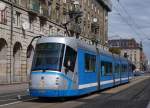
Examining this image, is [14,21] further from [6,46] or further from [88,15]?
[88,15]

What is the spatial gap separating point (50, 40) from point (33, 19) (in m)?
30.7

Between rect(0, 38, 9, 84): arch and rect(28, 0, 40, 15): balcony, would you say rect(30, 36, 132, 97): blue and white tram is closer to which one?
rect(0, 38, 9, 84): arch

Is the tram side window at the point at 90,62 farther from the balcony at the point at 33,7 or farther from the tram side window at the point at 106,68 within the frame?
the balcony at the point at 33,7

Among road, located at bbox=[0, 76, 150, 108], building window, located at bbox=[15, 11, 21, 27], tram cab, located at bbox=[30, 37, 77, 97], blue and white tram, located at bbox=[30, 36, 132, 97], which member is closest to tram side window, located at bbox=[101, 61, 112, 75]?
blue and white tram, located at bbox=[30, 36, 132, 97]

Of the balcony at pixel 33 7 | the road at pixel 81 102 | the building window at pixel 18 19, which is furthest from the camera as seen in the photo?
the balcony at pixel 33 7

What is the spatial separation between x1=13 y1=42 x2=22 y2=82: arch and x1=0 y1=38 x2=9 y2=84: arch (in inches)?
104

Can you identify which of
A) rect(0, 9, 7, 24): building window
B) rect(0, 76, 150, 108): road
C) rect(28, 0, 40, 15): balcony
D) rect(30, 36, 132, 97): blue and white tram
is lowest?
rect(0, 76, 150, 108): road

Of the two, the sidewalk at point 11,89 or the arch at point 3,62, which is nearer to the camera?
the sidewalk at point 11,89

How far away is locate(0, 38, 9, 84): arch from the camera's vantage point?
42.9 m

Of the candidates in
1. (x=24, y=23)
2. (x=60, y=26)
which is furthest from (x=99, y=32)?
(x=24, y=23)

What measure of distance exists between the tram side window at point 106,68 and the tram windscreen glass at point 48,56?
8.41 m

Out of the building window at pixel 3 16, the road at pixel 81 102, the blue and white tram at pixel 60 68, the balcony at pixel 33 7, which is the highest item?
the balcony at pixel 33 7

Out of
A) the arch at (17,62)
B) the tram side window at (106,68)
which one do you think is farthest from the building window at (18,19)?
the tram side window at (106,68)

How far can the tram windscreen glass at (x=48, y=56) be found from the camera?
19.0m
